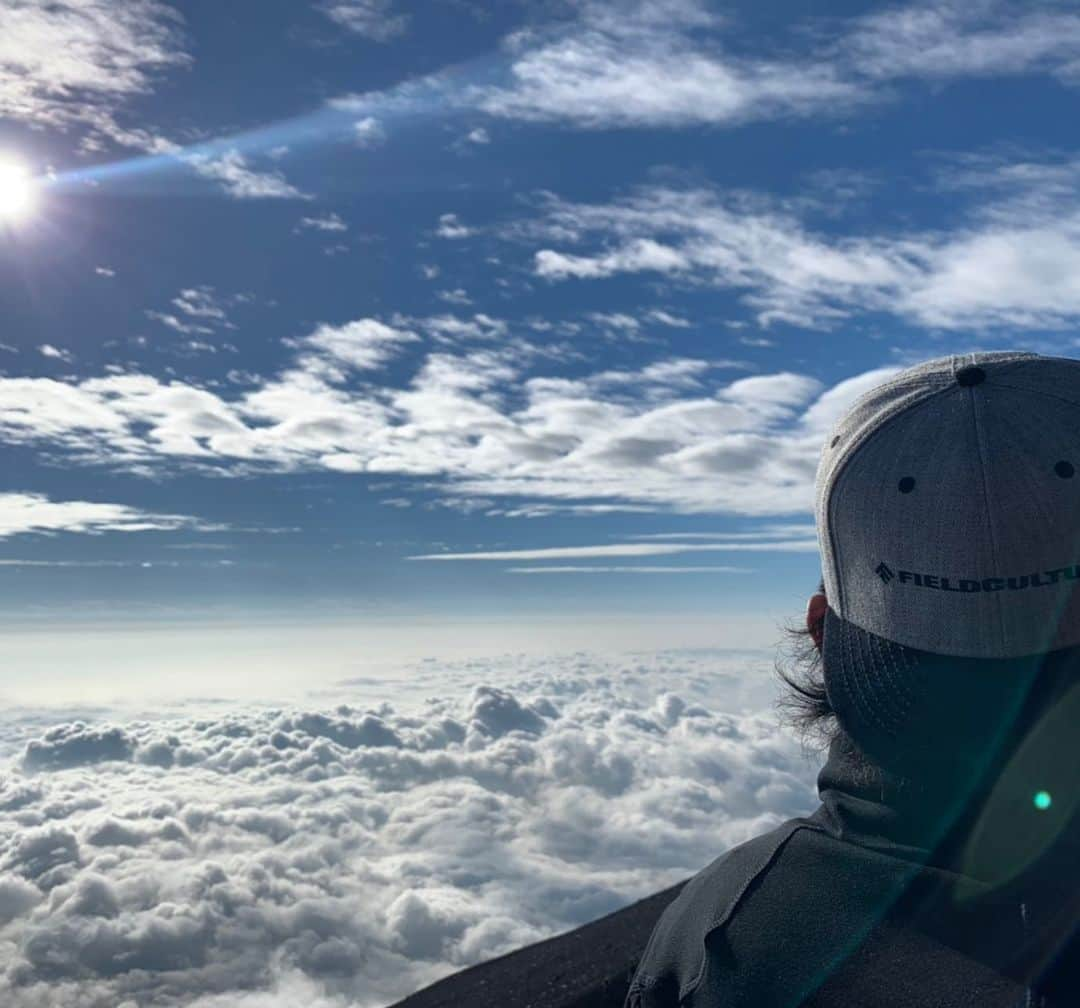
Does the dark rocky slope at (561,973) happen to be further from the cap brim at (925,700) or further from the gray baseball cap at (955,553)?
the gray baseball cap at (955,553)

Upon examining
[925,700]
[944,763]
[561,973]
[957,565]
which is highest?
[957,565]

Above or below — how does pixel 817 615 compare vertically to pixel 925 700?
above

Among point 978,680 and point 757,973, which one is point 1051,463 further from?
point 757,973

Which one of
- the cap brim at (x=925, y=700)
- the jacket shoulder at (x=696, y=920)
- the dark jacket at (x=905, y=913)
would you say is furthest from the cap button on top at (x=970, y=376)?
the jacket shoulder at (x=696, y=920)

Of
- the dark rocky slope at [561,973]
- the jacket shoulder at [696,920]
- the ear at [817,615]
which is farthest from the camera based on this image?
the dark rocky slope at [561,973]

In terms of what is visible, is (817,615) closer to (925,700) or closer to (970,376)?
(925,700)

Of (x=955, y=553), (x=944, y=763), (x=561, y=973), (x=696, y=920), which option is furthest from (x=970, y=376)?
(x=561, y=973)

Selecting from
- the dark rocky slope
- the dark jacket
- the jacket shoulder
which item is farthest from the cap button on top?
the dark rocky slope
